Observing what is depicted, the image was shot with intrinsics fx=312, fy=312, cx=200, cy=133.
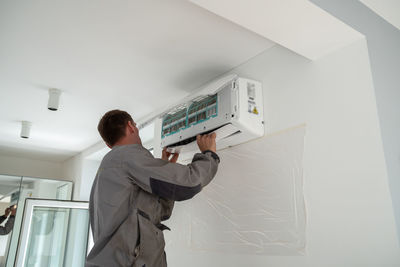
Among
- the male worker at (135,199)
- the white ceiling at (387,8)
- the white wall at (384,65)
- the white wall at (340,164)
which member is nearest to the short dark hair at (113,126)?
the male worker at (135,199)

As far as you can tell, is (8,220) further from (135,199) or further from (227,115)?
(227,115)

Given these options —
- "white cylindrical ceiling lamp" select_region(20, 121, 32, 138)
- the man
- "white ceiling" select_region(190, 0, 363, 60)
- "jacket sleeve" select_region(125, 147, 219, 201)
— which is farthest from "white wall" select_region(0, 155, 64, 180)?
"white ceiling" select_region(190, 0, 363, 60)

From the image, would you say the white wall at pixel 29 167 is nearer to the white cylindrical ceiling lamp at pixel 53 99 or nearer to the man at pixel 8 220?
the man at pixel 8 220

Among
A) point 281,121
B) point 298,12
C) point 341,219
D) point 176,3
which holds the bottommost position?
point 341,219

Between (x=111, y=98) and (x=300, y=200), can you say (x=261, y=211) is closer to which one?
(x=300, y=200)

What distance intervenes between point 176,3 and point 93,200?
37.8 inches

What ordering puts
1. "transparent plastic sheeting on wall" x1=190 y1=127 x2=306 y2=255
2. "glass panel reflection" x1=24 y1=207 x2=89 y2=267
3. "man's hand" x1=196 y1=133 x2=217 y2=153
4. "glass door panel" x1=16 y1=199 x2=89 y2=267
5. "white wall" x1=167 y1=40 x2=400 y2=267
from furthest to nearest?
"glass panel reflection" x1=24 y1=207 x2=89 y2=267 → "glass door panel" x1=16 y1=199 x2=89 y2=267 → "man's hand" x1=196 y1=133 x2=217 y2=153 → "transparent plastic sheeting on wall" x1=190 y1=127 x2=306 y2=255 → "white wall" x1=167 y1=40 x2=400 y2=267

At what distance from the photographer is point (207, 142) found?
62.2 inches

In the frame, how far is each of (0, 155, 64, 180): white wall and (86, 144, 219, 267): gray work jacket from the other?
3.59m

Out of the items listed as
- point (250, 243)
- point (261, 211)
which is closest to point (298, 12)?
point (261, 211)

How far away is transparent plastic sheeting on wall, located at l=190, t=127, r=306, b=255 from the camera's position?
54.9 inches

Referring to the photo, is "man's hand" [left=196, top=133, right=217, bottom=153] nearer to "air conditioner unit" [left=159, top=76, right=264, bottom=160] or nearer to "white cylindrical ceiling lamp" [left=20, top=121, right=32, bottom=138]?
"air conditioner unit" [left=159, top=76, right=264, bottom=160]

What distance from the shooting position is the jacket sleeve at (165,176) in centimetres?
119

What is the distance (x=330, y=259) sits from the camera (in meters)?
1.22
